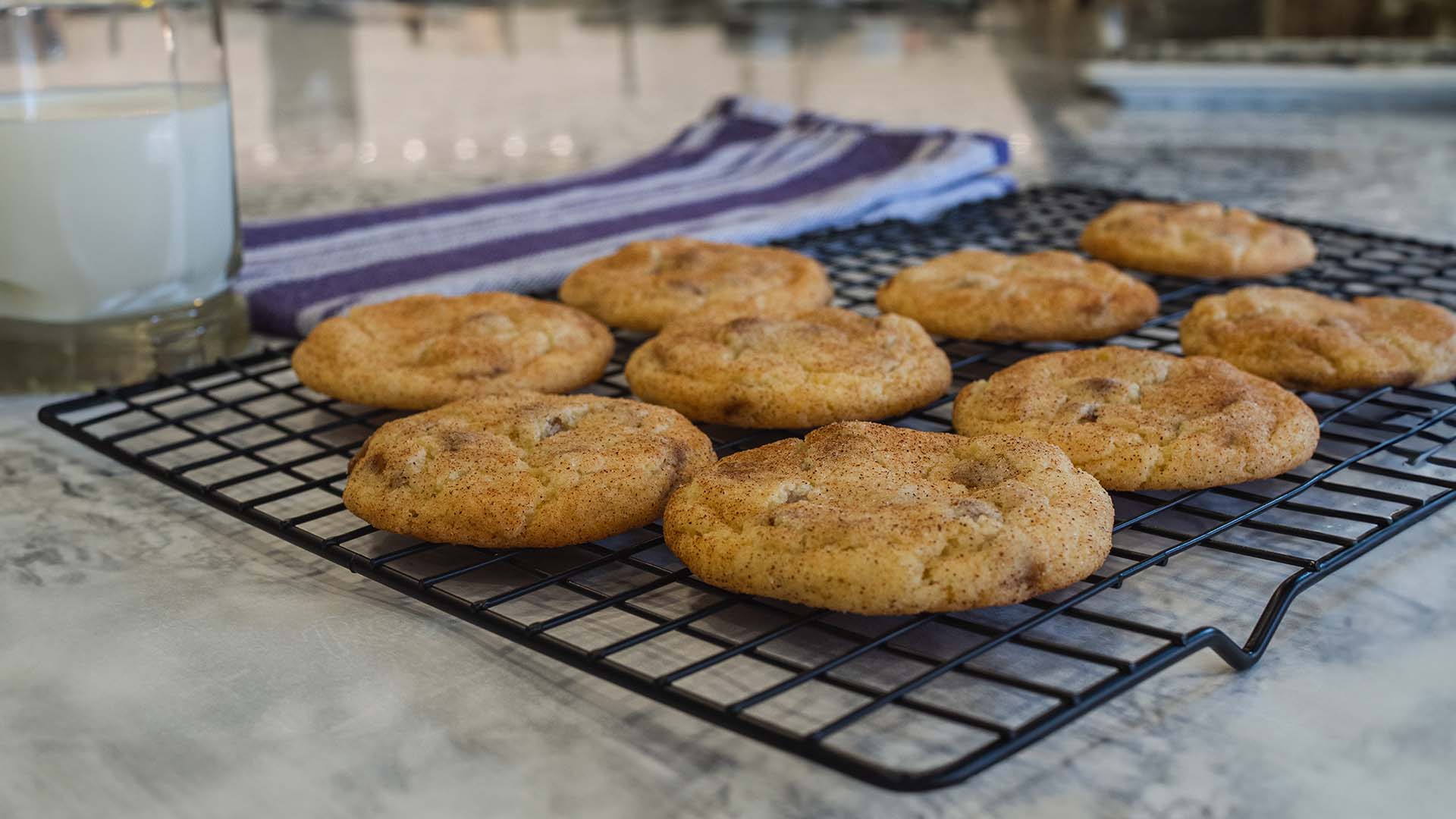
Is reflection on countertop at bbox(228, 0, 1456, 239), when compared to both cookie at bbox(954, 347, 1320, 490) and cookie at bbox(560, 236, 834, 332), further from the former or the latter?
cookie at bbox(954, 347, 1320, 490)

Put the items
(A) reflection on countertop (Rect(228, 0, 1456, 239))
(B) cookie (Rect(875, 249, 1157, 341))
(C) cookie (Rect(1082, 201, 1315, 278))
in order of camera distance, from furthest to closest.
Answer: (A) reflection on countertop (Rect(228, 0, 1456, 239))
(C) cookie (Rect(1082, 201, 1315, 278))
(B) cookie (Rect(875, 249, 1157, 341))

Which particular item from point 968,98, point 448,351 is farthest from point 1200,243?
point 968,98

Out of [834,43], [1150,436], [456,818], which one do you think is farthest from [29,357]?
[834,43]

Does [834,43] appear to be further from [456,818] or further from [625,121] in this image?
[456,818]

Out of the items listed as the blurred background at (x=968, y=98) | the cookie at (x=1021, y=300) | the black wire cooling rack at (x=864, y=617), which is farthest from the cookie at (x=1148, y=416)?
the blurred background at (x=968, y=98)

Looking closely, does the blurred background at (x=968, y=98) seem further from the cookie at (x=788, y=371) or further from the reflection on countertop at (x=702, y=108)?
the cookie at (x=788, y=371)

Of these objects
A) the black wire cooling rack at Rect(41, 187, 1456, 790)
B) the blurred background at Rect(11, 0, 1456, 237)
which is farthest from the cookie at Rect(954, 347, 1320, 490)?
the blurred background at Rect(11, 0, 1456, 237)
